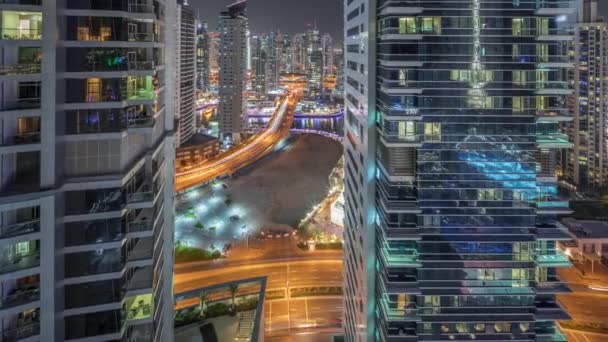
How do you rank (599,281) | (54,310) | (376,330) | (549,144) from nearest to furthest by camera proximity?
1. (54,310)
2. (549,144)
3. (376,330)
4. (599,281)

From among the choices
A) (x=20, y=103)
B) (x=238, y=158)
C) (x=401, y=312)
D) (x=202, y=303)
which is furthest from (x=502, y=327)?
(x=238, y=158)

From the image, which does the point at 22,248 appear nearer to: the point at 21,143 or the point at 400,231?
the point at 21,143

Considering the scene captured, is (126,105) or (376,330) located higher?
(126,105)

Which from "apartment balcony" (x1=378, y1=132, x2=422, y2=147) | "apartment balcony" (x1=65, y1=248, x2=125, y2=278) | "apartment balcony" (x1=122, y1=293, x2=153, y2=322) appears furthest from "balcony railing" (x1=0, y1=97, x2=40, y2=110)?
"apartment balcony" (x1=378, y1=132, x2=422, y2=147)

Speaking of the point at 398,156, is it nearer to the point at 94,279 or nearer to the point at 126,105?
the point at 126,105

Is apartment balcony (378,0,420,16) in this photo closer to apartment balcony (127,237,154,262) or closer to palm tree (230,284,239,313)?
apartment balcony (127,237,154,262)

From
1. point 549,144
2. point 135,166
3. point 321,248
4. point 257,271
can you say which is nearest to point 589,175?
point 321,248
